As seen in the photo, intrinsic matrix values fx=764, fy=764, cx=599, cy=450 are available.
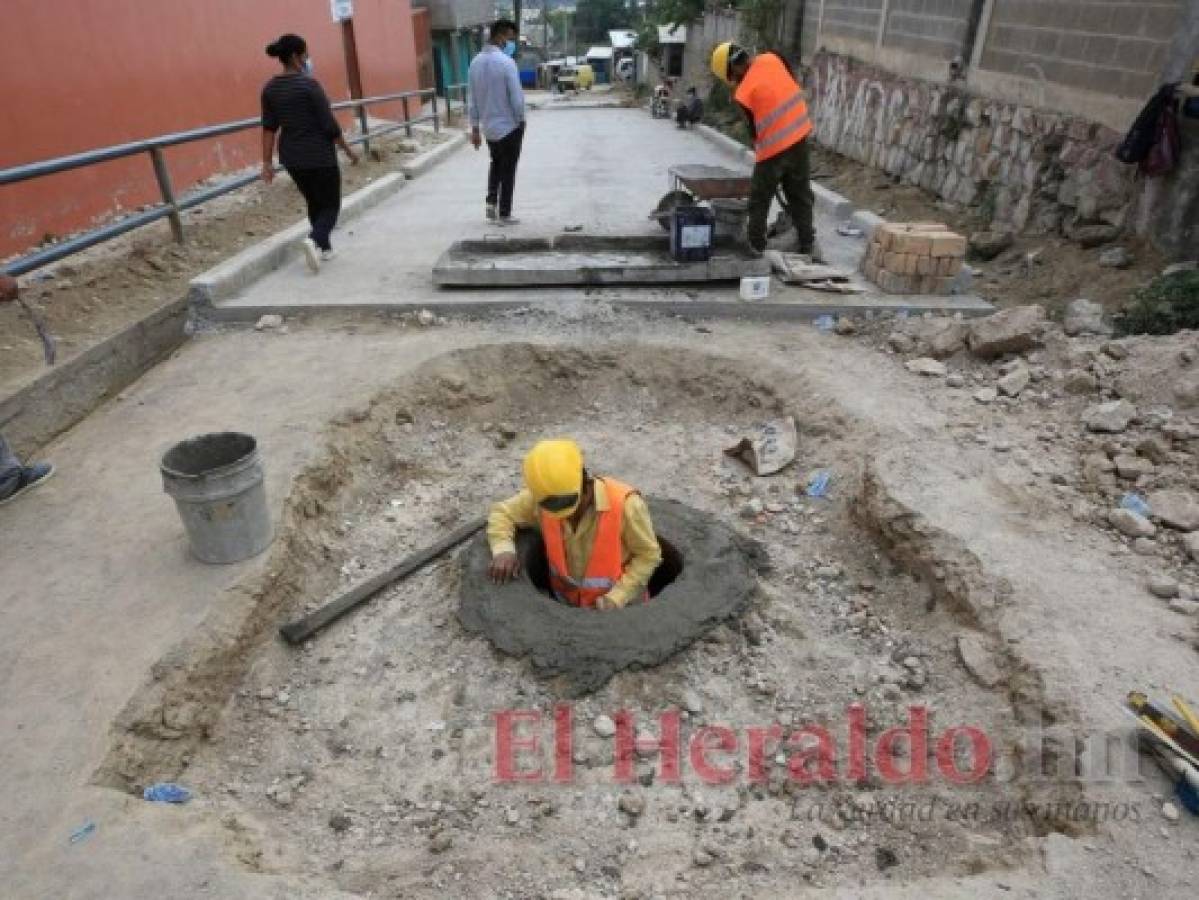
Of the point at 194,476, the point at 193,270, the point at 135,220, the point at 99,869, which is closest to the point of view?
the point at 99,869

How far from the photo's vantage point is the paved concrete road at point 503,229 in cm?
617

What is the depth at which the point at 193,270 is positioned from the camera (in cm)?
659

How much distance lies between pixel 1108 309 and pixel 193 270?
7.35 meters

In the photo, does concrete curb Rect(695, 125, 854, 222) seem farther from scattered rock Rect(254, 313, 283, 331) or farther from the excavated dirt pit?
scattered rock Rect(254, 313, 283, 331)

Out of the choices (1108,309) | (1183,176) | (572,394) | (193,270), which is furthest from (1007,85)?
(193,270)

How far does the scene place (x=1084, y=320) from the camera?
5.39 meters

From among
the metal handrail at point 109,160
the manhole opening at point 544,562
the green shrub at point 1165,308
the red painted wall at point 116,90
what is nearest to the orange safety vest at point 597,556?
the manhole opening at point 544,562

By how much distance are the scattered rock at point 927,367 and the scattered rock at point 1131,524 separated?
1.75 m

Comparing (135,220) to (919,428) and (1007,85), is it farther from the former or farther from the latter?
(1007,85)

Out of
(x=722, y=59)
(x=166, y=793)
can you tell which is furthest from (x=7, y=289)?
(x=722, y=59)

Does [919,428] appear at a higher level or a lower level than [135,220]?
lower

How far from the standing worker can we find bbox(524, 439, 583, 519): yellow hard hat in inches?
157

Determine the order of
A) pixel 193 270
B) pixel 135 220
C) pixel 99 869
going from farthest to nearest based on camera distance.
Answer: pixel 193 270, pixel 135 220, pixel 99 869

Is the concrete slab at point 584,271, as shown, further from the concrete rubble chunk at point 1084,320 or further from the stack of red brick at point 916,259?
the concrete rubble chunk at point 1084,320
